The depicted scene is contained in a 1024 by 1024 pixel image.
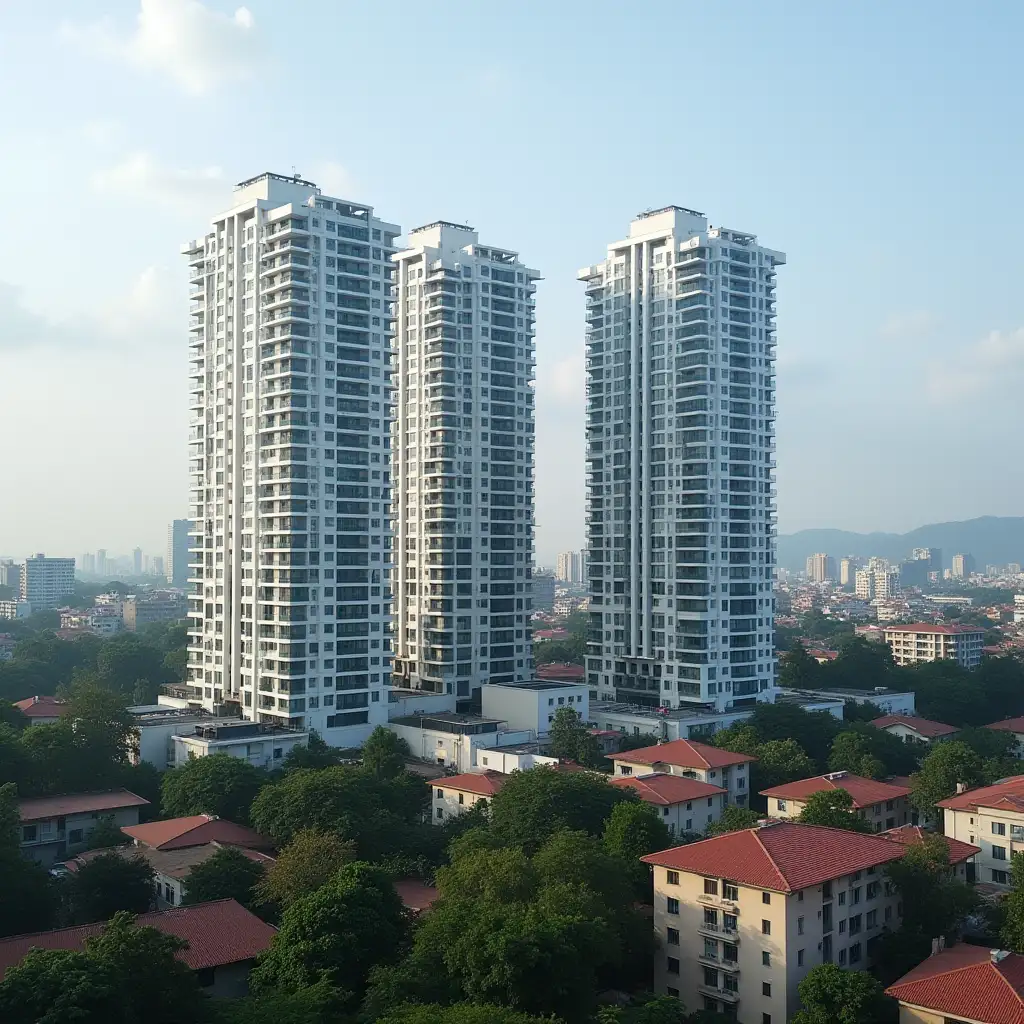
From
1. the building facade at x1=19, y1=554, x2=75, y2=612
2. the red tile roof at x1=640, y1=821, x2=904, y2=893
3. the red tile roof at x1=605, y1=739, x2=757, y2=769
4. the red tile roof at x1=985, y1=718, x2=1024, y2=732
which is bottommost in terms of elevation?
the red tile roof at x1=985, y1=718, x2=1024, y2=732

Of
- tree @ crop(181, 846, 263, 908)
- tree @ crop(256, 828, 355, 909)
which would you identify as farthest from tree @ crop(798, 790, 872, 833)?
tree @ crop(181, 846, 263, 908)

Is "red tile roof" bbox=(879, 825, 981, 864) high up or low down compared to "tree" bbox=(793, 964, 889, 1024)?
up

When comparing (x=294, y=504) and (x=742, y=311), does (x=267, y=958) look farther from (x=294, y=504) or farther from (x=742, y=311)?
(x=742, y=311)

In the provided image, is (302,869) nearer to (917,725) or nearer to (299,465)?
(299,465)

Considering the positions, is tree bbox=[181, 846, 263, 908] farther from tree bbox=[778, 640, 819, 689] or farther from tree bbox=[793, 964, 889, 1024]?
tree bbox=[778, 640, 819, 689]

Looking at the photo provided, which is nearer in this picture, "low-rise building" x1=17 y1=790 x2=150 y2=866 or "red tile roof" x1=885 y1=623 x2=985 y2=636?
"low-rise building" x1=17 y1=790 x2=150 y2=866

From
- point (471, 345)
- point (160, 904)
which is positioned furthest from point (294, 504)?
point (160, 904)
